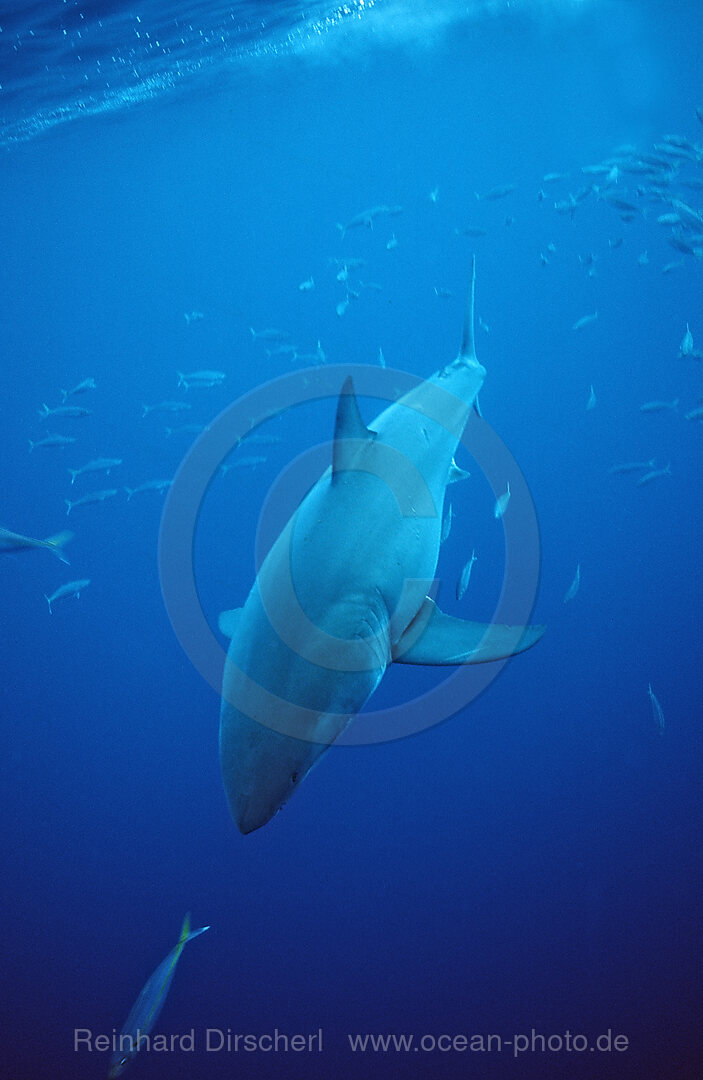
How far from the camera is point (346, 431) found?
2518mm

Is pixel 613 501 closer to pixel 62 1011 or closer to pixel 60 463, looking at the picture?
pixel 62 1011

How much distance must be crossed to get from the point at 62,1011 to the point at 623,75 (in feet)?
127

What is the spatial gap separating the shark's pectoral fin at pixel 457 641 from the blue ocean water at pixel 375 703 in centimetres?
669

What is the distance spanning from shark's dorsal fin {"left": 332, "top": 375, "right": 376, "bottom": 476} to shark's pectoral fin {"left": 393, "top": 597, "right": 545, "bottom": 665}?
81 centimetres

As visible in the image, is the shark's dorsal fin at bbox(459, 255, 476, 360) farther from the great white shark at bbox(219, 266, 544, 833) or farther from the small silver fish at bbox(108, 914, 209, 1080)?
the small silver fish at bbox(108, 914, 209, 1080)

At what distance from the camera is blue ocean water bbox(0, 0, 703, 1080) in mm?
7418

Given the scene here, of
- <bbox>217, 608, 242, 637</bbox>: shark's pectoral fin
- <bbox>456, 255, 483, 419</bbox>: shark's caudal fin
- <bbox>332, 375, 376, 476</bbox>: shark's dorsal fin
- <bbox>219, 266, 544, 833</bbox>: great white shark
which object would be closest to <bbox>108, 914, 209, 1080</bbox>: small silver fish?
<bbox>217, 608, 242, 637</bbox>: shark's pectoral fin

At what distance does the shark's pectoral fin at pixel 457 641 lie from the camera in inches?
102

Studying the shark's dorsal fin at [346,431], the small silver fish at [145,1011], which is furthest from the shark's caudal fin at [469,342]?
the small silver fish at [145,1011]

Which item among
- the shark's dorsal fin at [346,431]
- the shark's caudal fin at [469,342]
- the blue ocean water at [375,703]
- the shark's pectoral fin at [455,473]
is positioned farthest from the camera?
the blue ocean water at [375,703]

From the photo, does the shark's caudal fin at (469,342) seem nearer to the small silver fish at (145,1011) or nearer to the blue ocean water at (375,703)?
the small silver fish at (145,1011)

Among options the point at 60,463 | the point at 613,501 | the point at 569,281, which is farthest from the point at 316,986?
the point at 569,281

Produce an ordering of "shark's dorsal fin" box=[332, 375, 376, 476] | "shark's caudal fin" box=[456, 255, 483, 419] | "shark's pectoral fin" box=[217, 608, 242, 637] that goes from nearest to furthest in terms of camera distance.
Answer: "shark's dorsal fin" box=[332, 375, 376, 476] → "shark's pectoral fin" box=[217, 608, 242, 637] → "shark's caudal fin" box=[456, 255, 483, 419]

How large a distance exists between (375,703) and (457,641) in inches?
313
